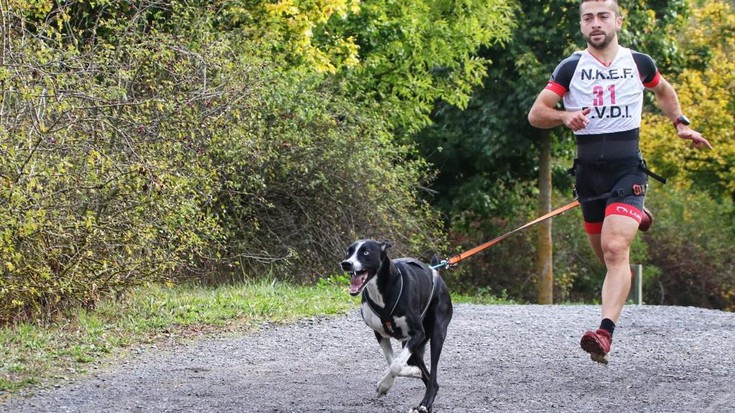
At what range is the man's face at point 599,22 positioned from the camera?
7.38m

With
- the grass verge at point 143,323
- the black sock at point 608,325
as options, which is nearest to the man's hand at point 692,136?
the black sock at point 608,325

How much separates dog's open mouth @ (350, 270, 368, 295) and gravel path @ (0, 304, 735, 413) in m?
0.71

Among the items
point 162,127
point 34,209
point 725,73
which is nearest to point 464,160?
point 725,73

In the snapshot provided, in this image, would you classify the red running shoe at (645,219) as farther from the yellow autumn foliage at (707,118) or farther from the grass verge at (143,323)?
the yellow autumn foliage at (707,118)

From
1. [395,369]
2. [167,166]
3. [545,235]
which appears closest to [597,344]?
[395,369]

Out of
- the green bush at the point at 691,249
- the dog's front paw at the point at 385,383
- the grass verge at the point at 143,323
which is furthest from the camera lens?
the green bush at the point at 691,249

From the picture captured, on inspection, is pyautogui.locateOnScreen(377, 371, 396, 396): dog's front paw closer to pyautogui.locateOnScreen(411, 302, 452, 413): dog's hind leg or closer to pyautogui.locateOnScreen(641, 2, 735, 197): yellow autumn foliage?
pyautogui.locateOnScreen(411, 302, 452, 413): dog's hind leg

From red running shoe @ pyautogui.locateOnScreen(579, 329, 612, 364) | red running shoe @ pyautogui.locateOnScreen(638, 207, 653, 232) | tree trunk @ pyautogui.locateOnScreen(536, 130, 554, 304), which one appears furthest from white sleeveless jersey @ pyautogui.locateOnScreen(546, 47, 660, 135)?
tree trunk @ pyautogui.locateOnScreen(536, 130, 554, 304)

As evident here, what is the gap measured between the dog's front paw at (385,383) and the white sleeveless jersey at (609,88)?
1998mm

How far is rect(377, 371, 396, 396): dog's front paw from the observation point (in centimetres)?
704

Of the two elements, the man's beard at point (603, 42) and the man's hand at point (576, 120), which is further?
the man's beard at point (603, 42)

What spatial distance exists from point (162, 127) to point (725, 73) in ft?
86.8

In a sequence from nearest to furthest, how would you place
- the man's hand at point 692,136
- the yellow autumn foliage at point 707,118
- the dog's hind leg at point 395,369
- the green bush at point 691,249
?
the dog's hind leg at point 395,369 → the man's hand at point 692,136 → the yellow autumn foliage at point 707,118 → the green bush at point 691,249

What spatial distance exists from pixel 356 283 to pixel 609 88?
2.04 metres
